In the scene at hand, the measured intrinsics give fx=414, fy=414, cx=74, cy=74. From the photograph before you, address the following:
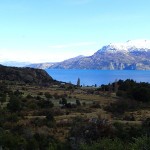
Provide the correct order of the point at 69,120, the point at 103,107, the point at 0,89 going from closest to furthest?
1. the point at 69,120
2. the point at 103,107
3. the point at 0,89

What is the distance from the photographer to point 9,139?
23.4 m

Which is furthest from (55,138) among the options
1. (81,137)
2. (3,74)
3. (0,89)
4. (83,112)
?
(3,74)

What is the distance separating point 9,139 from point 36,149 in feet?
5.44

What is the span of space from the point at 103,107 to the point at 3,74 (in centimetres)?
5162

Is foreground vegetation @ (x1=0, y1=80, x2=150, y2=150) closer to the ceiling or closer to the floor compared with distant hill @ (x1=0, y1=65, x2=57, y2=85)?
closer to the floor

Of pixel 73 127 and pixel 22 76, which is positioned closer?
pixel 73 127

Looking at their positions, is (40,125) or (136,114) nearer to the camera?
(40,125)

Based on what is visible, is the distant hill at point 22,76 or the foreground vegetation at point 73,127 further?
the distant hill at point 22,76

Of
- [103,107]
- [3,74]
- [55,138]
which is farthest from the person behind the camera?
[3,74]

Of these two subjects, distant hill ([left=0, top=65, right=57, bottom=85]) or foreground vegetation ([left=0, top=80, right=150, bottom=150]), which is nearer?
foreground vegetation ([left=0, top=80, right=150, bottom=150])

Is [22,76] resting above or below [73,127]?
above

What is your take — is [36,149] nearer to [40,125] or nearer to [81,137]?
[81,137]

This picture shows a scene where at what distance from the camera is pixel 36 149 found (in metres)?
23.2

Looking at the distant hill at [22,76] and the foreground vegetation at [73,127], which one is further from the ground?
the distant hill at [22,76]
